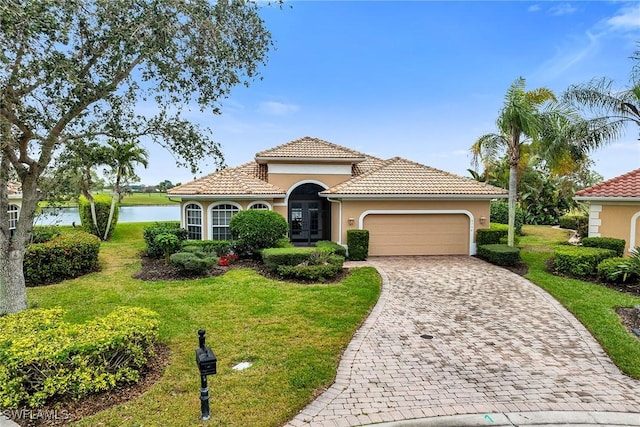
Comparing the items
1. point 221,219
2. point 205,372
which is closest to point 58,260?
point 221,219

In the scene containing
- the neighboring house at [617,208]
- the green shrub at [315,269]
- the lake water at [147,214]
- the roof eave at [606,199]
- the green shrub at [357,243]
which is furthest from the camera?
the lake water at [147,214]

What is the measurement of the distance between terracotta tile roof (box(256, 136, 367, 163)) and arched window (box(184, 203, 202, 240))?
4130 millimetres

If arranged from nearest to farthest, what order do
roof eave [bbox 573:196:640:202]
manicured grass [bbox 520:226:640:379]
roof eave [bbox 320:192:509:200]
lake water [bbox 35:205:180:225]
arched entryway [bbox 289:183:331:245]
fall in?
manicured grass [bbox 520:226:640:379]
roof eave [bbox 573:196:640:202]
roof eave [bbox 320:192:509:200]
arched entryway [bbox 289:183:331:245]
lake water [bbox 35:205:180:225]

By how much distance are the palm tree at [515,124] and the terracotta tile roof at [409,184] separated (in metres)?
1.81

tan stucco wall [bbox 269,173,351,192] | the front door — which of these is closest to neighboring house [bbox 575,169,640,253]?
tan stucco wall [bbox 269,173,351,192]

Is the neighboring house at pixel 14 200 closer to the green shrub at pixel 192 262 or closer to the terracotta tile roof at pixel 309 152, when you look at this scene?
the green shrub at pixel 192 262

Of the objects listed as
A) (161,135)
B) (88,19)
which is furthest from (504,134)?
(88,19)

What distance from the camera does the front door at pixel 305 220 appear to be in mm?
20062

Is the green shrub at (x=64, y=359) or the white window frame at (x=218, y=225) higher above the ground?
the white window frame at (x=218, y=225)

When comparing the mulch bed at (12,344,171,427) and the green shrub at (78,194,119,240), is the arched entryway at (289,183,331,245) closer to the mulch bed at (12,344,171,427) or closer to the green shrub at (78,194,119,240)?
the green shrub at (78,194,119,240)

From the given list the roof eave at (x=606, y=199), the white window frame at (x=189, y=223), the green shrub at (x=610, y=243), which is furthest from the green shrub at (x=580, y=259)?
the white window frame at (x=189, y=223)

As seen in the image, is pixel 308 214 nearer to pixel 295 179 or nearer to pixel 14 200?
pixel 295 179

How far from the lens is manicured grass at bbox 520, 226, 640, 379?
6784mm

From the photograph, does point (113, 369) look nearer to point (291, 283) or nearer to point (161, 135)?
point (161, 135)
